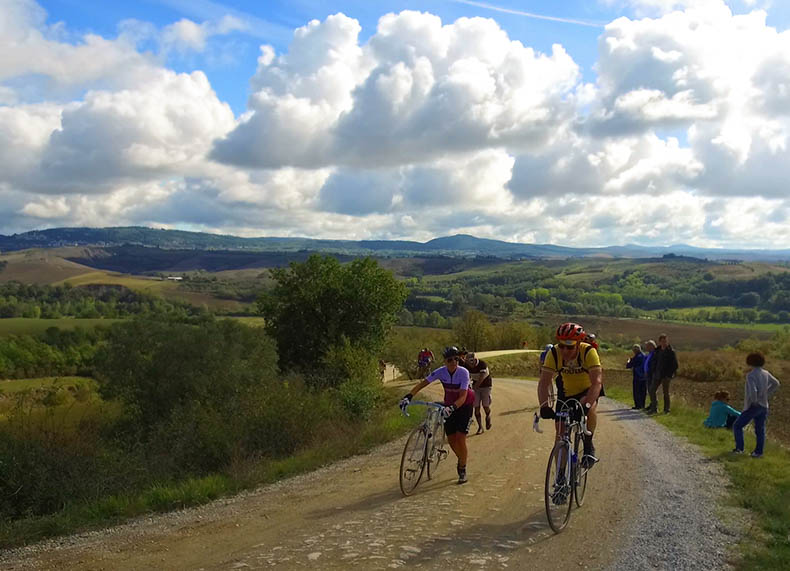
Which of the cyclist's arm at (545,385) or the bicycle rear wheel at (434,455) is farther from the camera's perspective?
the bicycle rear wheel at (434,455)

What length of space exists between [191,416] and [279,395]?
9.02ft

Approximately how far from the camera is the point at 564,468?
25.5 ft

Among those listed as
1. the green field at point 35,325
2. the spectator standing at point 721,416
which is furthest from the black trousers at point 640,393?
the green field at point 35,325

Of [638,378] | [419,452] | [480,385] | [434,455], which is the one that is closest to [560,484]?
[419,452]

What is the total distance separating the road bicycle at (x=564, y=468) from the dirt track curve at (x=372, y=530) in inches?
9.6

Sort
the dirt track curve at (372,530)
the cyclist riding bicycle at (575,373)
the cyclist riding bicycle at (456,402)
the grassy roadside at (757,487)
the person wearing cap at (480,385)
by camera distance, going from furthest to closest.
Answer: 1. the person wearing cap at (480,385)
2. the cyclist riding bicycle at (456,402)
3. the cyclist riding bicycle at (575,373)
4. the grassy roadside at (757,487)
5. the dirt track curve at (372,530)

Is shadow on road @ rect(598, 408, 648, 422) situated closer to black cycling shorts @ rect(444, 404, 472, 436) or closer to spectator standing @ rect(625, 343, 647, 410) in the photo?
spectator standing @ rect(625, 343, 647, 410)

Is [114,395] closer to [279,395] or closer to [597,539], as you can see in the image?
[279,395]

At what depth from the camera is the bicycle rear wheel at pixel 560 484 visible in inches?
297

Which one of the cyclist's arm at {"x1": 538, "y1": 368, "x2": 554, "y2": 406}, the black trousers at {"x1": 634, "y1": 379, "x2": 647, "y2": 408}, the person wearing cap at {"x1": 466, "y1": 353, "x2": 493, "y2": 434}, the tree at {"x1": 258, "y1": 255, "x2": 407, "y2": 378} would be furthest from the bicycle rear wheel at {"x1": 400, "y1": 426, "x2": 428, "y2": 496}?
the tree at {"x1": 258, "y1": 255, "x2": 407, "y2": 378}

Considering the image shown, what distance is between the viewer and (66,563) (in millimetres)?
7113

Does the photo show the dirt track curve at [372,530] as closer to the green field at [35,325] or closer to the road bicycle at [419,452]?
the road bicycle at [419,452]

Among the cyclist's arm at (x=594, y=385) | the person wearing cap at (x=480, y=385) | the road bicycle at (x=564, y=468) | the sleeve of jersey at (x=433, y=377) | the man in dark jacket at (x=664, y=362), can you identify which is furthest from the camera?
the man in dark jacket at (x=664, y=362)

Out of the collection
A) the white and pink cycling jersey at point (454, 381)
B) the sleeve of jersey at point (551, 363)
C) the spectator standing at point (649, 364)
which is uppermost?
the sleeve of jersey at point (551, 363)
